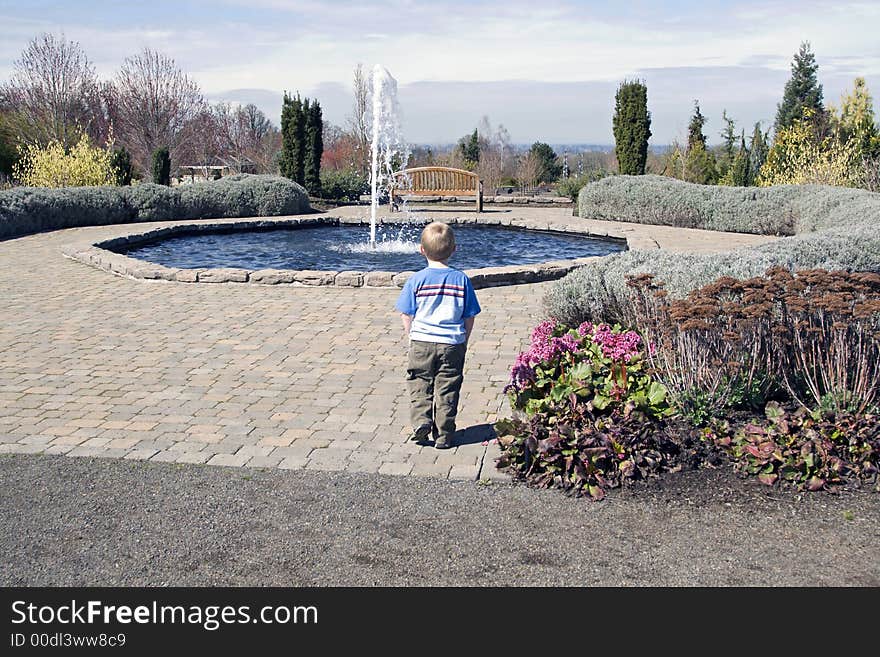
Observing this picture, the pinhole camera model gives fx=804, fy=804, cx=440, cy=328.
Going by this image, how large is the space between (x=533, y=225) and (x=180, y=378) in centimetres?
1170

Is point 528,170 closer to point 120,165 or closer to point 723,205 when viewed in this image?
point 723,205

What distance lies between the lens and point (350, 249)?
13.5 meters

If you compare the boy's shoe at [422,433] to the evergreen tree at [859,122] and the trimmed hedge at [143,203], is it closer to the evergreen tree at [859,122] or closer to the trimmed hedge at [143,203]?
the trimmed hedge at [143,203]

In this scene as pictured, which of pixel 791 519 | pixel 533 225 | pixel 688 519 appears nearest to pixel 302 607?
pixel 688 519

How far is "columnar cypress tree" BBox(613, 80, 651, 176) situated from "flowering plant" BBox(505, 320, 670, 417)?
1676cm

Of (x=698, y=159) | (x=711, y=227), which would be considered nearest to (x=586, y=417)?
A: (x=711, y=227)

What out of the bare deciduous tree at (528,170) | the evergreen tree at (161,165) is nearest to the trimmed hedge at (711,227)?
the evergreen tree at (161,165)

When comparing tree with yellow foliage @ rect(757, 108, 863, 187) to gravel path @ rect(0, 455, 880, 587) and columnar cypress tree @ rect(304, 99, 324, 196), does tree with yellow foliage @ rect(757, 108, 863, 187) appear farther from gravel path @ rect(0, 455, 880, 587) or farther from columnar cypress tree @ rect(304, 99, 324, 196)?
gravel path @ rect(0, 455, 880, 587)

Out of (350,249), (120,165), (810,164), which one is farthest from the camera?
(120,165)

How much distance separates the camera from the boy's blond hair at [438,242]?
4.49 metres

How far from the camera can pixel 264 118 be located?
172ft

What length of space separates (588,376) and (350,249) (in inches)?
375

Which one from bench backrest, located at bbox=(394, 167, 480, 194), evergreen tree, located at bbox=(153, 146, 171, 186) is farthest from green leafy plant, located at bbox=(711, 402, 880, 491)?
evergreen tree, located at bbox=(153, 146, 171, 186)

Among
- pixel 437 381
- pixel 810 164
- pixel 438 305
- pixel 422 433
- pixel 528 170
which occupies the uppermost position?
pixel 528 170
